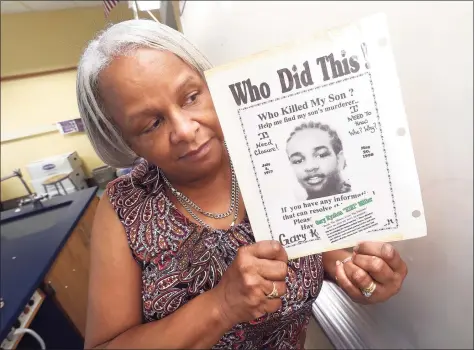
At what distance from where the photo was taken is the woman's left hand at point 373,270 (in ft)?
1.22

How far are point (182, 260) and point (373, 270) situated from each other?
1.00 ft

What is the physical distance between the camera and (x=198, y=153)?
0.42 m

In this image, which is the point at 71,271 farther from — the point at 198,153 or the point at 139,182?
the point at 198,153

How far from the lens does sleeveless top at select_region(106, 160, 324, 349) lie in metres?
0.48

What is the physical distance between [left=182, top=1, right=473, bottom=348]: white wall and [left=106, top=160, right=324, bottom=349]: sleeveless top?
0.28m

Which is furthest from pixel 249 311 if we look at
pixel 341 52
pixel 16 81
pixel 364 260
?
pixel 16 81

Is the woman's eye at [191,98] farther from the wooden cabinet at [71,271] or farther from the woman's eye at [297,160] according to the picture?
the wooden cabinet at [71,271]

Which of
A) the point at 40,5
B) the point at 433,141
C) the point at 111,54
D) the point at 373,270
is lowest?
the point at 373,270

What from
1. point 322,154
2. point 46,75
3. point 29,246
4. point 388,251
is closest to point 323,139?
point 322,154

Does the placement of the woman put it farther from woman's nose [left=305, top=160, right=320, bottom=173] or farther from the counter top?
the counter top

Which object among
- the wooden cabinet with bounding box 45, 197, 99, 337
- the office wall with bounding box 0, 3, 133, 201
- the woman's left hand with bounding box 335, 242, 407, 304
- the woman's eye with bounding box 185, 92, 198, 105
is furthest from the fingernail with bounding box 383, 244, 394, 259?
the wooden cabinet with bounding box 45, 197, 99, 337

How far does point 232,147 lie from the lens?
1.09 ft

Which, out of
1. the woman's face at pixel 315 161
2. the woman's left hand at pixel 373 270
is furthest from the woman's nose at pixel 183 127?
the woman's left hand at pixel 373 270

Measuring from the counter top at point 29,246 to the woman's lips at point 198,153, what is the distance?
0.33 meters
